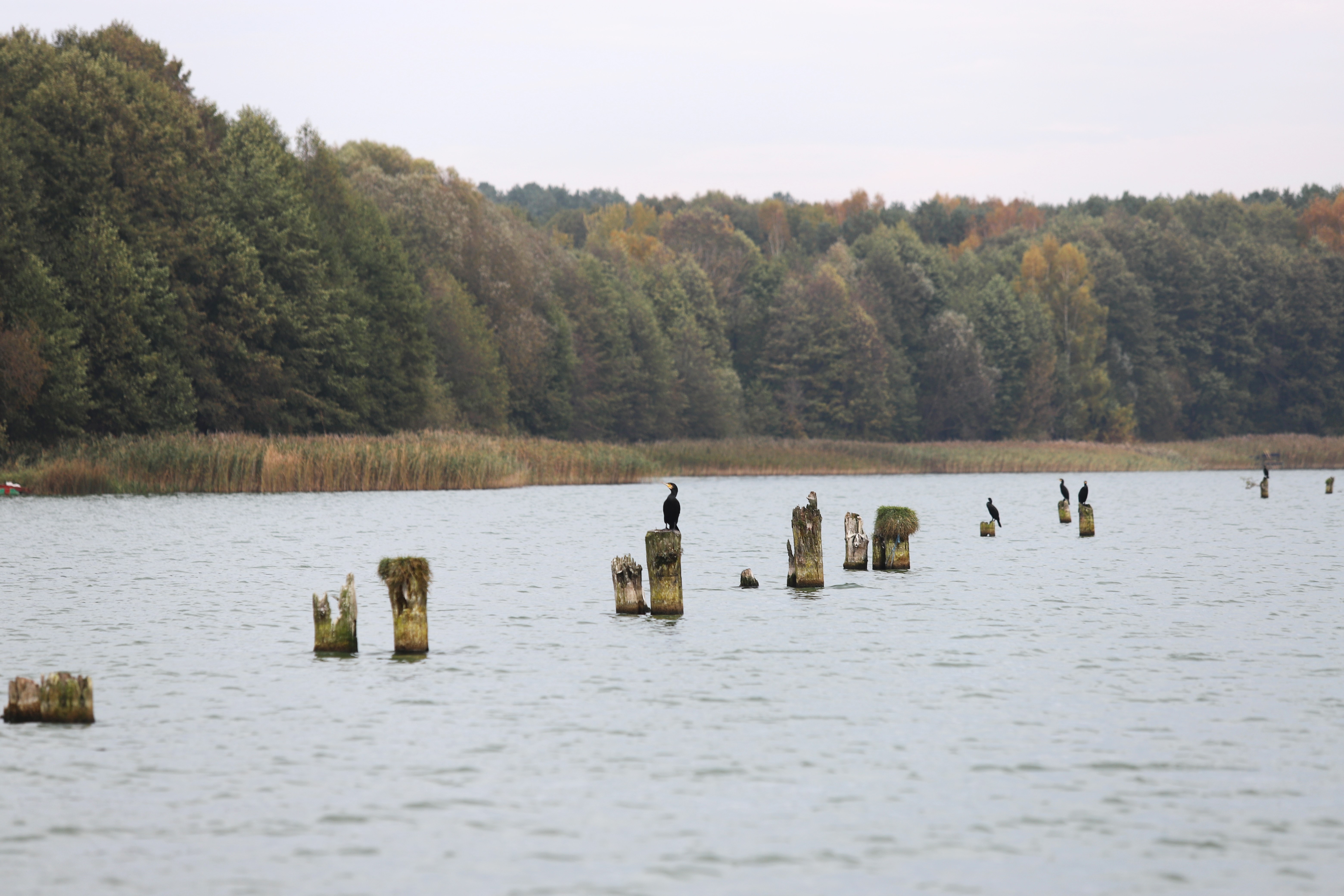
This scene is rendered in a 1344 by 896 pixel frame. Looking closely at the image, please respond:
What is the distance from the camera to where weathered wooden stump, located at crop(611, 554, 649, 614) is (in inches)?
846

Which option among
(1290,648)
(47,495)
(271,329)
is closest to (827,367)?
(271,329)

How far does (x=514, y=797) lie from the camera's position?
37.0ft

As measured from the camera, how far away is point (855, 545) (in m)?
29.2

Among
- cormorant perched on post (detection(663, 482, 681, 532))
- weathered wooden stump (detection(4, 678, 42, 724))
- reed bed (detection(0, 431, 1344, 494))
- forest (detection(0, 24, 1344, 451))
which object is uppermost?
forest (detection(0, 24, 1344, 451))

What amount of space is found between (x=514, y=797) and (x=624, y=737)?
226 cm

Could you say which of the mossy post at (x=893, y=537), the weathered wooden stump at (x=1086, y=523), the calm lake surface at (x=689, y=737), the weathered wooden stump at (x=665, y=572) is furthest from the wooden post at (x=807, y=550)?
the weathered wooden stump at (x=1086, y=523)

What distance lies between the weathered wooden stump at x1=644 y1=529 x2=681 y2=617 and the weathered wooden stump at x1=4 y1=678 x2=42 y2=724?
8.14 meters

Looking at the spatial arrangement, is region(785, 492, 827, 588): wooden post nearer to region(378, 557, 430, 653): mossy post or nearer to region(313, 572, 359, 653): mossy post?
region(378, 557, 430, 653): mossy post

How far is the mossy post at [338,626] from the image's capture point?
1827 centimetres

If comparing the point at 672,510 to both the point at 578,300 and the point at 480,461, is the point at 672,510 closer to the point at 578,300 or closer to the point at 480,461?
the point at 480,461

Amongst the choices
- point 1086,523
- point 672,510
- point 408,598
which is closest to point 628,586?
point 672,510

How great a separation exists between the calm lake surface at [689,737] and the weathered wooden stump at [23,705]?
0.83 feet

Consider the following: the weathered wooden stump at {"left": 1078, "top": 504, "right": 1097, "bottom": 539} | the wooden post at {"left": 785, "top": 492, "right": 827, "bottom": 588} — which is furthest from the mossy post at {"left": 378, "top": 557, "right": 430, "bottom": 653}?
the weathered wooden stump at {"left": 1078, "top": 504, "right": 1097, "bottom": 539}

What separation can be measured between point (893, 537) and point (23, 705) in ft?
58.2
